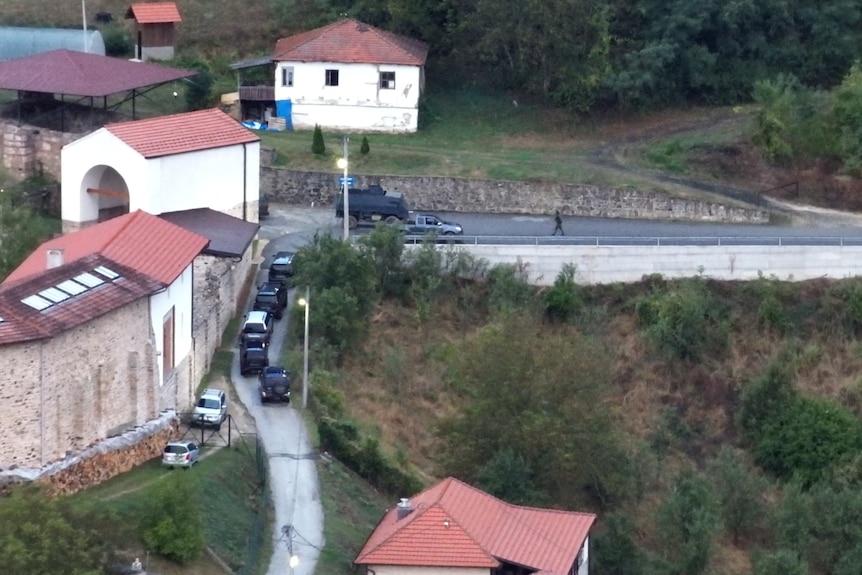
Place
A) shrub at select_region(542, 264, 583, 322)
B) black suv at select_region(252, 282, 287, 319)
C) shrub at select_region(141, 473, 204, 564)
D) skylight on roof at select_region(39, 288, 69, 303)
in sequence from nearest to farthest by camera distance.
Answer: shrub at select_region(141, 473, 204, 564)
skylight on roof at select_region(39, 288, 69, 303)
black suv at select_region(252, 282, 287, 319)
shrub at select_region(542, 264, 583, 322)

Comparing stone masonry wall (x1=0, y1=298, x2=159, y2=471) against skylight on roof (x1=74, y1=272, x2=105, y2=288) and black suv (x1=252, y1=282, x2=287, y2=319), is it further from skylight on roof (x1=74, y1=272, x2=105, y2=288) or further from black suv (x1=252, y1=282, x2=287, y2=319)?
black suv (x1=252, y1=282, x2=287, y2=319)

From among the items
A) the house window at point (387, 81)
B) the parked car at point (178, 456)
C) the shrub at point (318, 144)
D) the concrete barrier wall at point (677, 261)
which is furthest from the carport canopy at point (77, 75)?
the parked car at point (178, 456)

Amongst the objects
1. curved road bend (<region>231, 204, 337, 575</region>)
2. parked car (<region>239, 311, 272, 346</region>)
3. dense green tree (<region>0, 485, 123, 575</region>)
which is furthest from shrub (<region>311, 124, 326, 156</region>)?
dense green tree (<region>0, 485, 123, 575</region>)

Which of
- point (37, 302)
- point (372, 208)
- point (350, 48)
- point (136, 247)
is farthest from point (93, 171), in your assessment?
point (37, 302)

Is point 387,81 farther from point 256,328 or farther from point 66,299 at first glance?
point 66,299

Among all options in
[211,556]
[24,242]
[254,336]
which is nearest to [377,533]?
[211,556]

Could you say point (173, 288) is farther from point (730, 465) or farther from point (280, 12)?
point (280, 12)
